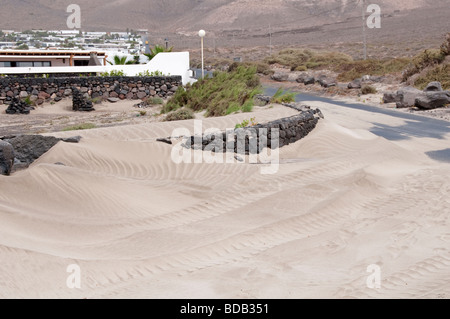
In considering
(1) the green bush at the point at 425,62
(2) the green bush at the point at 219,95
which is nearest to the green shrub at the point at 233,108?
(2) the green bush at the point at 219,95

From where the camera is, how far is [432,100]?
22109 millimetres

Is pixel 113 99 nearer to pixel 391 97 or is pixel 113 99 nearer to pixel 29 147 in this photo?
pixel 391 97

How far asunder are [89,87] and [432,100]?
1595cm

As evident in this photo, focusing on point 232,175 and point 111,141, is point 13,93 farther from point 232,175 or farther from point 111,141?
point 232,175

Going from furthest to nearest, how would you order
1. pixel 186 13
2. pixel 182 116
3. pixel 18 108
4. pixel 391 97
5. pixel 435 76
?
pixel 186 13 < pixel 435 76 < pixel 391 97 < pixel 18 108 < pixel 182 116

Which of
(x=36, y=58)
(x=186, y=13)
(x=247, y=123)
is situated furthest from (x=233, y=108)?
(x=186, y=13)

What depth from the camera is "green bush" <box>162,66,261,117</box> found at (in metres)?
18.1

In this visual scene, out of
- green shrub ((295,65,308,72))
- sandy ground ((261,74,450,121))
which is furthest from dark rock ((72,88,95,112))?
green shrub ((295,65,308,72))

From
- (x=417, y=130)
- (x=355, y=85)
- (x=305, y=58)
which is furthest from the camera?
(x=305, y=58)

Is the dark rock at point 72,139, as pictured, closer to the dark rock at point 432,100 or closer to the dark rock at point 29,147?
the dark rock at point 29,147

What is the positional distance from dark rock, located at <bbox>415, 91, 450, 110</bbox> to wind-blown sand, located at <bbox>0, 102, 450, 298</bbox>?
10.1 meters

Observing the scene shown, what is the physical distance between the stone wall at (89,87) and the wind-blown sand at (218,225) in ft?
50.6

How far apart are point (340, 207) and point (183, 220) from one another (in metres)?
2.53
